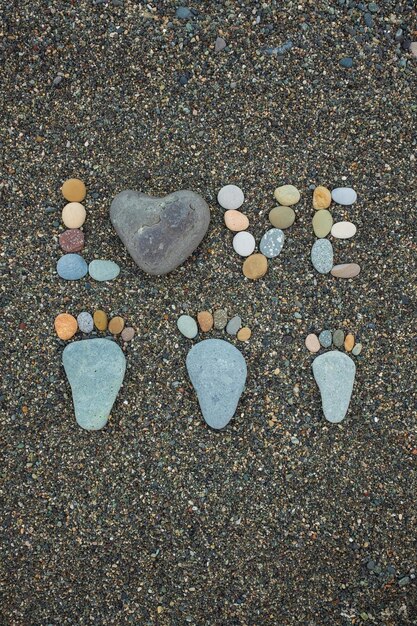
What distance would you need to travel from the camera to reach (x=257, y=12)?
1.71 metres

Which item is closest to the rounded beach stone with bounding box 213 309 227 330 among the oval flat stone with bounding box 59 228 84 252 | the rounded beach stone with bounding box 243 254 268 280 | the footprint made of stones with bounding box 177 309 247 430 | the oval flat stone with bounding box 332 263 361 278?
the footprint made of stones with bounding box 177 309 247 430

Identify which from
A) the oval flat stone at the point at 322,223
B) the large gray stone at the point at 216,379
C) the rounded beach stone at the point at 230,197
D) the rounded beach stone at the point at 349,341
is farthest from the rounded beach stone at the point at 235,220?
the rounded beach stone at the point at 349,341

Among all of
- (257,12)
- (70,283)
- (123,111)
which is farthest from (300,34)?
(70,283)

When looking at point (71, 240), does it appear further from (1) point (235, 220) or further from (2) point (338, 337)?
(2) point (338, 337)

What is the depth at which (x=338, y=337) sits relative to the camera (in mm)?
1748

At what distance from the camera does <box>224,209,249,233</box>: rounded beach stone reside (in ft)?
5.67

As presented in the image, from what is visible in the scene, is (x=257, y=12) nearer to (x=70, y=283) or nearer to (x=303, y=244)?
(x=303, y=244)

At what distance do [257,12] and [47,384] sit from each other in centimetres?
126

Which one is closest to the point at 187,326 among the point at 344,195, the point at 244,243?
the point at 244,243

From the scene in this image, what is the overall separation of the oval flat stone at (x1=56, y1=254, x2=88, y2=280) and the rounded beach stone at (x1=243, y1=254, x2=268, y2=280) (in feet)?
1.59

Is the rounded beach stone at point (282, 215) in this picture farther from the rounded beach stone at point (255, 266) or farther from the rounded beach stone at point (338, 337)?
the rounded beach stone at point (338, 337)

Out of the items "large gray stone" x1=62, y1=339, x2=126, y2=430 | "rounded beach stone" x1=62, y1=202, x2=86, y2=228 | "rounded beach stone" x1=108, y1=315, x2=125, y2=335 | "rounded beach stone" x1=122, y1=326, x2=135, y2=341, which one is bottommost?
"large gray stone" x1=62, y1=339, x2=126, y2=430

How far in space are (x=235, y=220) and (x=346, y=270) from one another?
36 cm

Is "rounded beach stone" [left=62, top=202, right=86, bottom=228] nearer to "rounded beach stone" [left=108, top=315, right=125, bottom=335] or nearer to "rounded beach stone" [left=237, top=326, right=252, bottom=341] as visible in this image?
"rounded beach stone" [left=108, top=315, right=125, bottom=335]
